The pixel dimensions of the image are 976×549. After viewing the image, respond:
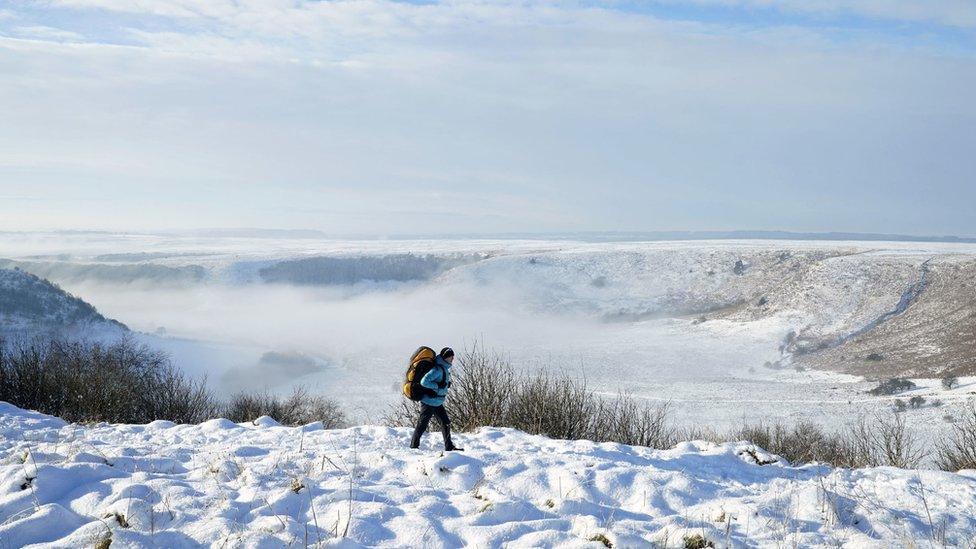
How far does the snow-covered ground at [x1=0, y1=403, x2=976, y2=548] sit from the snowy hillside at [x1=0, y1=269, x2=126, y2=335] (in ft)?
206

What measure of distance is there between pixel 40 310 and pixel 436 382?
2792 inches

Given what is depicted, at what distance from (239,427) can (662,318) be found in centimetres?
9742

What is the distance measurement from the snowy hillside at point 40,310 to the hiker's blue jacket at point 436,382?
63.4 meters

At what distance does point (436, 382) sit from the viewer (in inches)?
389

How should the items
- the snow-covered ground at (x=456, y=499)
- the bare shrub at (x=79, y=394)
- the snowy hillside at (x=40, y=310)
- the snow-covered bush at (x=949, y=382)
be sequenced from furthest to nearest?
the snowy hillside at (x=40, y=310)
the snow-covered bush at (x=949, y=382)
the bare shrub at (x=79, y=394)
the snow-covered ground at (x=456, y=499)

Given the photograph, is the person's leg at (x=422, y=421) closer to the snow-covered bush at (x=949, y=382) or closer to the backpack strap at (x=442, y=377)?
the backpack strap at (x=442, y=377)

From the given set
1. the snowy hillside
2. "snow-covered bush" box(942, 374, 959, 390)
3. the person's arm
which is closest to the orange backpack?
the person's arm

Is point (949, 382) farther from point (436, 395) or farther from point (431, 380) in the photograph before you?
point (431, 380)

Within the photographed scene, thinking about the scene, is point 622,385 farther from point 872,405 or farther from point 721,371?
point 872,405

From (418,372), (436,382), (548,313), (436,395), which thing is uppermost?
(418,372)

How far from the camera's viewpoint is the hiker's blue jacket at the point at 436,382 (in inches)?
388

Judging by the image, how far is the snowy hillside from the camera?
61.3 m

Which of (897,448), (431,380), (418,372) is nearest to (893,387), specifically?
(897,448)

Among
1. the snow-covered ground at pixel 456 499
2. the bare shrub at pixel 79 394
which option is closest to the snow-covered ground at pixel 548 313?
the bare shrub at pixel 79 394
